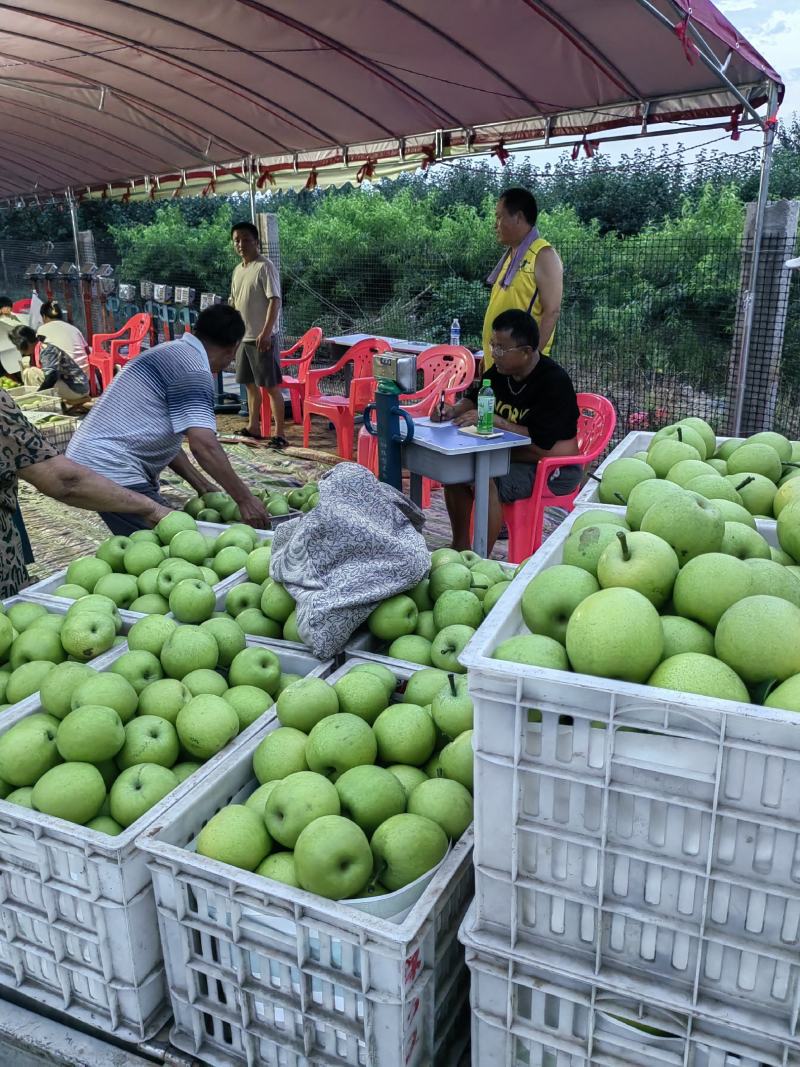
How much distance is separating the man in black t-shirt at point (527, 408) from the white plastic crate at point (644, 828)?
386 centimetres

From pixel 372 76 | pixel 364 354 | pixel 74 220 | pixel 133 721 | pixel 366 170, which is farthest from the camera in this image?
pixel 74 220

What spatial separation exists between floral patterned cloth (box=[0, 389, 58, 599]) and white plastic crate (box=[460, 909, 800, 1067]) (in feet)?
7.86

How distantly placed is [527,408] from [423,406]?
2158mm

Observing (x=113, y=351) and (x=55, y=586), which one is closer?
(x=55, y=586)

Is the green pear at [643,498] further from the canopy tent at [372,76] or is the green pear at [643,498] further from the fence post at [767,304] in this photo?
the fence post at [767,304]

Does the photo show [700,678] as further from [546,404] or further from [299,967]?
[546,404]

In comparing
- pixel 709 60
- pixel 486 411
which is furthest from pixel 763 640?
pixel 709 60

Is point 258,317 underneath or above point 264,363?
above

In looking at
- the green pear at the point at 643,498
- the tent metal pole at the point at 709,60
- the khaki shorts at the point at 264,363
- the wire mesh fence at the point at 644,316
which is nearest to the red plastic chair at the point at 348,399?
the khaki shorts at the point at 264,363

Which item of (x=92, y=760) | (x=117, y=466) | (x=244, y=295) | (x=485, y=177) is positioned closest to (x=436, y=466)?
(x=117, y=466)

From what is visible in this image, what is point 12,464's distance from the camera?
306 centimetres

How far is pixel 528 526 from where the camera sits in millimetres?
5562

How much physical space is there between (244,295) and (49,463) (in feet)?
22.8

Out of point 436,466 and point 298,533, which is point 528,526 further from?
point 298,533
